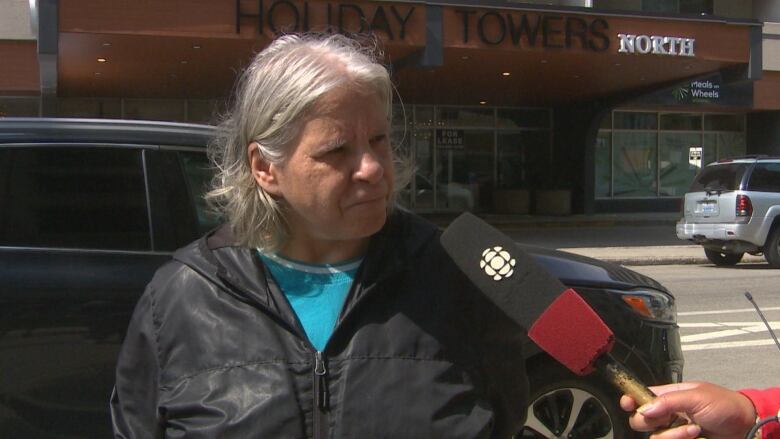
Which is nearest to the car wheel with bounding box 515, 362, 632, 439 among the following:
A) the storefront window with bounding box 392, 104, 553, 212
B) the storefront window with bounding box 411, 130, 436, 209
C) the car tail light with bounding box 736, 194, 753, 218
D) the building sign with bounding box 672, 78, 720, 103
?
the car tail light with bounding box 736, 194, 753, 218

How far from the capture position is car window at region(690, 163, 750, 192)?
14867mm

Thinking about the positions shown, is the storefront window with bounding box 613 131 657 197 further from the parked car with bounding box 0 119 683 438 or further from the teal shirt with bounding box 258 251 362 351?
the teal shirt with bounding box 258 251 362 351

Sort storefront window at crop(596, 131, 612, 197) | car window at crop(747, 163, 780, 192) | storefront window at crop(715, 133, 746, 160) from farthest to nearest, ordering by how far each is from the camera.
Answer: storefront window at crop(715, 133, 746, 160), storefront window at crop(596, 131, 612, 197), car window at crop(747, 163, 780, 192)

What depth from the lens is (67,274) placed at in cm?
354

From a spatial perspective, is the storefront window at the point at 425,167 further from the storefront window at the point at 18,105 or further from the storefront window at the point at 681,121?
the storefront window at the point at 18,105

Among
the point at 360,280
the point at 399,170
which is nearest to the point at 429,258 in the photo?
the point at 360,280

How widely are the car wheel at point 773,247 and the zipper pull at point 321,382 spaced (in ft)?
48.4

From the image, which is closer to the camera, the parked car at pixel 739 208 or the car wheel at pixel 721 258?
the parked car at pixel 739 208

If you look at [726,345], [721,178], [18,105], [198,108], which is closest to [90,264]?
[726,345]

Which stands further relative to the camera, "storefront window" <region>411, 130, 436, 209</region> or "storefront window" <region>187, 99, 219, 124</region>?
"storefront window" <region>411, 130, 436, 209</region>

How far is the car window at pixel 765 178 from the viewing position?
579 inches

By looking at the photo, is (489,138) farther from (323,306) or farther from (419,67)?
(323,306)

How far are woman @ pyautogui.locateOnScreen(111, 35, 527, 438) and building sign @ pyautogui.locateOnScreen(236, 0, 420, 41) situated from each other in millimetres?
12909

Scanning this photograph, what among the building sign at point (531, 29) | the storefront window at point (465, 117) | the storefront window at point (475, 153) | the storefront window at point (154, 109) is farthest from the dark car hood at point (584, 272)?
the storefront window at point (465, 117)
